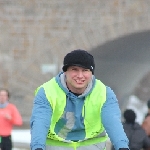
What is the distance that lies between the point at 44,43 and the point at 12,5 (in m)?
1.05

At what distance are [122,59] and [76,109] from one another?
1163cm

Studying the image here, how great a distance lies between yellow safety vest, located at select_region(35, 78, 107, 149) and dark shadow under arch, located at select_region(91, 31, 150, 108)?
34.1ft

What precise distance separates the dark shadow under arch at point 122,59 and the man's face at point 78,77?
1050 centimetres

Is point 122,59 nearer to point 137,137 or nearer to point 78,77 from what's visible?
point 137,137

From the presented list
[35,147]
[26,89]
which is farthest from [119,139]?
[26,89]

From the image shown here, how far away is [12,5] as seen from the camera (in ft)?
50.5

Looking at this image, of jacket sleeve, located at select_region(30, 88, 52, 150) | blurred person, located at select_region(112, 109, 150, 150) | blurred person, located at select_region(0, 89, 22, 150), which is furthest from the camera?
blurred person, located at select_region(0, 89, 22, 150)

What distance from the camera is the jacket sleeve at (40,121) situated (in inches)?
190

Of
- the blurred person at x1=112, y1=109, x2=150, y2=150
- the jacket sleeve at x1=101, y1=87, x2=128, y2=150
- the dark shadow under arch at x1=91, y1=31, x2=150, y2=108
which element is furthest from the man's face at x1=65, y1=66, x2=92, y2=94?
the dark shadow under arch at x1=91, y1=31, x2=150, y2=108

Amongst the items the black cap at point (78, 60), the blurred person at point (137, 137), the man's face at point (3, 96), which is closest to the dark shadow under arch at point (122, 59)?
the man's face at point (3, 96)

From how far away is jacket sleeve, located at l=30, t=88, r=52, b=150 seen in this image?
482 centimetres

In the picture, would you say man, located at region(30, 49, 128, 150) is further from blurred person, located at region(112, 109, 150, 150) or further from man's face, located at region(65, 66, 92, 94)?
blurred person, located at region(112, 109, 150, 150)

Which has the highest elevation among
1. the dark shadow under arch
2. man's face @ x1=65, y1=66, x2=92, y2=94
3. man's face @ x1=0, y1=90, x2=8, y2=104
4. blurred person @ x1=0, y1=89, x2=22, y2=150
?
the dark shadow under arch

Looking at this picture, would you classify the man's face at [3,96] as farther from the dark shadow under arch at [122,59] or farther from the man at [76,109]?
the man at [76,109]
